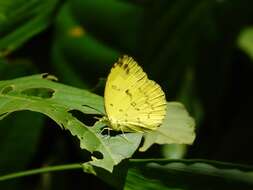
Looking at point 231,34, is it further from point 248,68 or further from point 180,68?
point 180,68

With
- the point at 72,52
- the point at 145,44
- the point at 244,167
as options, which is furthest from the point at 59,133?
the point at 244,167

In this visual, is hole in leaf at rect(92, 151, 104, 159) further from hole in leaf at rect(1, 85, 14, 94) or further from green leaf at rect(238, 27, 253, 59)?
green leaf at rect(238, 27, 253, 59)

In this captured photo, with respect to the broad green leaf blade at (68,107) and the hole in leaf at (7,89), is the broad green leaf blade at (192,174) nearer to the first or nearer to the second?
the broad green leaf blade at (68,107)

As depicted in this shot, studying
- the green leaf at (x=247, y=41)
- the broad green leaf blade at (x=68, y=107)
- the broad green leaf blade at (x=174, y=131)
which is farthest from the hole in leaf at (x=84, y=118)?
the green leaf at (x=247, y=41)

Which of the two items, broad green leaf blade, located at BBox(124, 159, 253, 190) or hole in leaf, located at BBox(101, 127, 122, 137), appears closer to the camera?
broad green leaf blade, located at BBox(124, 159, 253, 190)

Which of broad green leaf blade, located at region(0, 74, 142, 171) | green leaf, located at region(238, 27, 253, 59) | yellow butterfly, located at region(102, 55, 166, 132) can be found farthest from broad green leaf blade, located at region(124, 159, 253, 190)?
green leaf, located at region(238, 27, 253, 59)

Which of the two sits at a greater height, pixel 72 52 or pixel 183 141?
pixel 72 52
